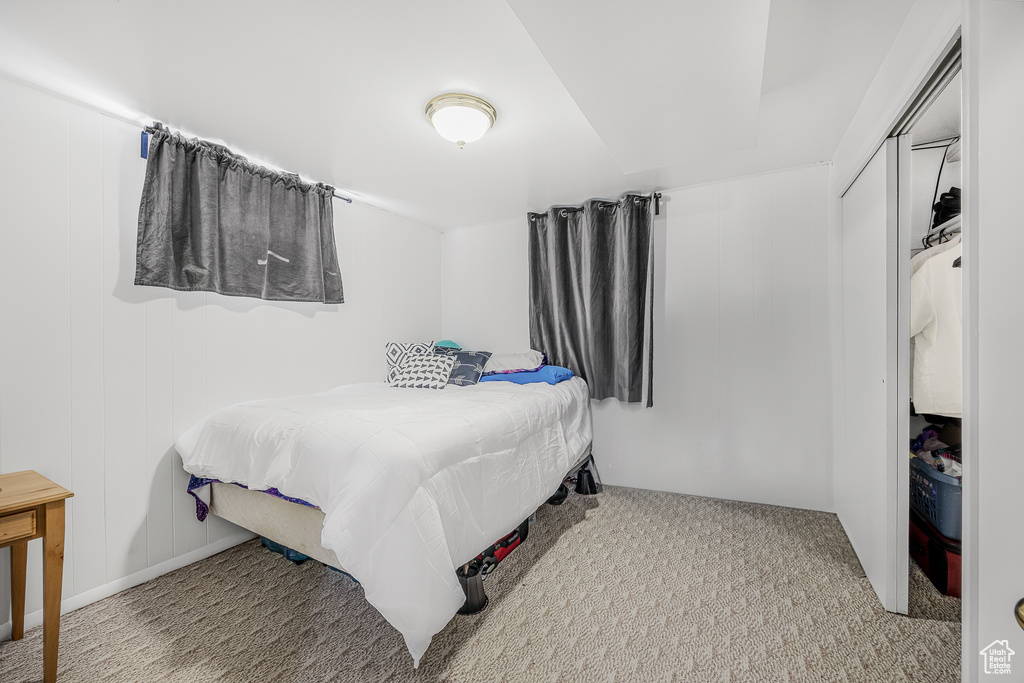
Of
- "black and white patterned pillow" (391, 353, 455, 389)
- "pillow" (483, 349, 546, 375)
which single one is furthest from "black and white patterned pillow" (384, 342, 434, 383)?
"pillow" (483, 349, 546, 375)

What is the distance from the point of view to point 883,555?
179 centimetres

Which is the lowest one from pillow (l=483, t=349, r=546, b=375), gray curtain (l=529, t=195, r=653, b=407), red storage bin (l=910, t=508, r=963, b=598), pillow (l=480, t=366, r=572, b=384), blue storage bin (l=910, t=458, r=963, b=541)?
red storage bin (l=910, t=508, r=963, b=598)

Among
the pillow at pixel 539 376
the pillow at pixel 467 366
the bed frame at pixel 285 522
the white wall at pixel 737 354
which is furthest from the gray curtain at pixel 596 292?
the bed frame at pixel 285 522

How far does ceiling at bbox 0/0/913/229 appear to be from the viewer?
4.59 feet

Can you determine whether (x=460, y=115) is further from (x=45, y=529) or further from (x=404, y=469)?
(x=45, y=529)

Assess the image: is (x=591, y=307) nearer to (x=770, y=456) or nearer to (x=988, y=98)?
(x=770, y=456)

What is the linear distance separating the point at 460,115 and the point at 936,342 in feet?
7.55

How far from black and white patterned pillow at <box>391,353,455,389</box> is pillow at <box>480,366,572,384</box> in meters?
0.30

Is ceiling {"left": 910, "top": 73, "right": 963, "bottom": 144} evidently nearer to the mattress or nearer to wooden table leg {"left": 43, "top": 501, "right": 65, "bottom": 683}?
the mattress

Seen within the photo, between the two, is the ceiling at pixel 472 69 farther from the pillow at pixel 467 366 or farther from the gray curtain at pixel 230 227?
the pillow at pixel 467 366

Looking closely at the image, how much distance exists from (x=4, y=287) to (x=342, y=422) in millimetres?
1455

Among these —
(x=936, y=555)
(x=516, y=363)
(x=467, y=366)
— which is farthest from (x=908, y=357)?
(x=467, y=366)

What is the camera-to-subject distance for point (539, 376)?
3070mm

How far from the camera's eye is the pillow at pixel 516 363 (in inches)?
130
